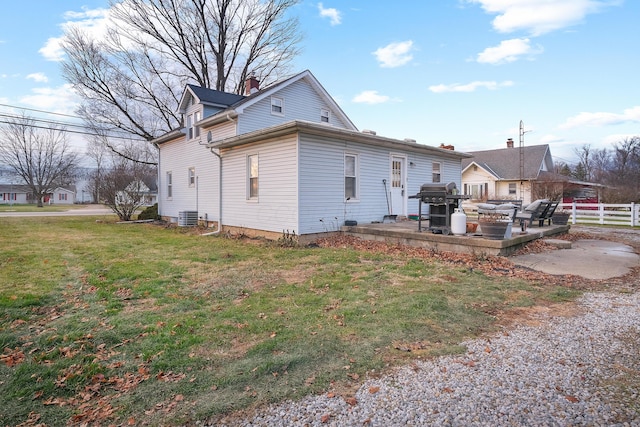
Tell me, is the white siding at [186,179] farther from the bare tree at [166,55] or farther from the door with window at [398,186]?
the door with window at [398,186]

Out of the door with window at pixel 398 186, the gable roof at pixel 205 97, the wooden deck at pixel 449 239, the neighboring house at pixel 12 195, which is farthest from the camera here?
the neighboring house at pixel 12 195

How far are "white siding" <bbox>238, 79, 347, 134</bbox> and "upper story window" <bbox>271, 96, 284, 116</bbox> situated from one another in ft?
0.42

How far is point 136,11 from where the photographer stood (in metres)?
20.6

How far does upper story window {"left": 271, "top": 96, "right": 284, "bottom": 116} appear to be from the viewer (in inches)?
528

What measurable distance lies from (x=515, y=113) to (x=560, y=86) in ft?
45.0

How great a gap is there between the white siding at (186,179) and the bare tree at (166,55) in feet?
18.3

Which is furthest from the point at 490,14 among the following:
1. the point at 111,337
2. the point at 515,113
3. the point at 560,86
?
the point at 515,113

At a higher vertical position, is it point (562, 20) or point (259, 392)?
point (562, 20)

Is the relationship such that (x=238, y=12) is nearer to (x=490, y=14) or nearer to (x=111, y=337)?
(x=490, y=14)

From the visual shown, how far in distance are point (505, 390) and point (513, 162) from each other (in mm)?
31447

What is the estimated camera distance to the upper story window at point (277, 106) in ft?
44.0

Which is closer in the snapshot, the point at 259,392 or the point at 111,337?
the point at 259,392

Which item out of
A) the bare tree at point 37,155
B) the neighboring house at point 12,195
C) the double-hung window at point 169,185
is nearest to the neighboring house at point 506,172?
the double-hung window at point 169,185

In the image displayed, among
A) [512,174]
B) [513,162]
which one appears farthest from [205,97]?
[513,162]
